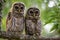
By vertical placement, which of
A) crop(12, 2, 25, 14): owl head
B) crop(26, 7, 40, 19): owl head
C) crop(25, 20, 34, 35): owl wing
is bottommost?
crop(25, 20, 34, 35): owl wing

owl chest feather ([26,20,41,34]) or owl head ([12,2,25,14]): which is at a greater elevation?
owl head ([12,2,25,14])

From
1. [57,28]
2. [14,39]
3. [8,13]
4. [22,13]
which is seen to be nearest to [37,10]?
[22,13]

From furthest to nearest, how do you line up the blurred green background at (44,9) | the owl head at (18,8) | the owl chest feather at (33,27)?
the owl chest feather at (33,27) < the owl head at (18,8) < the blurred green background at (44,9)

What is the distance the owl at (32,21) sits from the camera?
237 inches

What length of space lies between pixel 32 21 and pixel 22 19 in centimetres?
30

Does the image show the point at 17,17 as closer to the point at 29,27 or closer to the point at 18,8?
the point at 18,8

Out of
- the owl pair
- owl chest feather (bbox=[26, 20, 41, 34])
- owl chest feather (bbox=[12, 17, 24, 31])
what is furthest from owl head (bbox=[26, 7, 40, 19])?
owl chest feather (bbox=[12, 17, 24, 31])

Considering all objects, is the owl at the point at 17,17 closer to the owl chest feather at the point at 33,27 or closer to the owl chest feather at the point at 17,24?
the owl chest feather at the point at 17,24

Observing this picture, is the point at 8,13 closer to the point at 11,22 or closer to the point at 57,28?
the point at 11,22

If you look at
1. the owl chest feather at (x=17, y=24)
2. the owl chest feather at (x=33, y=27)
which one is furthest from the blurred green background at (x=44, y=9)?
the owl chest feather at (x=17, y=24)

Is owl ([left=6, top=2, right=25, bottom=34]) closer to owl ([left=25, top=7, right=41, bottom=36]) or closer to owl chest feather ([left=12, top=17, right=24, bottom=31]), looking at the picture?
owl chest feather ([left=12, top=17, right=24, bottom=31])

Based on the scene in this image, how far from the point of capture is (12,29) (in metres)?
6.06

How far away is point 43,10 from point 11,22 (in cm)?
114

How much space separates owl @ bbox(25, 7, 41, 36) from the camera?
6.02 metres
